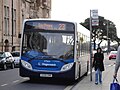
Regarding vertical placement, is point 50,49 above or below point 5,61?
above

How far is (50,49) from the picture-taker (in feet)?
58.9

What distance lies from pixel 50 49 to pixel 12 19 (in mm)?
41704

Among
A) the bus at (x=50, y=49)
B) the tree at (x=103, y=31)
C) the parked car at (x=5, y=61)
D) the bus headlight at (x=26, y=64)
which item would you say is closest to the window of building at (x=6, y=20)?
the parked car at (x=5, y=61)

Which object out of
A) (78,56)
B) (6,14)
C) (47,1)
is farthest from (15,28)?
(78,56)

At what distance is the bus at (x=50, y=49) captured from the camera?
1773cm

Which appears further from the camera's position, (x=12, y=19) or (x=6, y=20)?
(x=12, y=19)

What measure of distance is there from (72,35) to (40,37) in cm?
148

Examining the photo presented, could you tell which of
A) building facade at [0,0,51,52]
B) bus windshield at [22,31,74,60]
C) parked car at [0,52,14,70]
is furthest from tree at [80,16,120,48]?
bus windshield at [22,31,74,60]

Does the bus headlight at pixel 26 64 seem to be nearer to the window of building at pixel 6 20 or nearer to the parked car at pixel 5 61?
the parked car at pixel 5 61

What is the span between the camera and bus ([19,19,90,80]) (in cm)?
1773

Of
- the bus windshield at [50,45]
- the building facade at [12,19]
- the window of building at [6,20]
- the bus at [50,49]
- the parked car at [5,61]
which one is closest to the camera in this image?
the bus at [50,49]

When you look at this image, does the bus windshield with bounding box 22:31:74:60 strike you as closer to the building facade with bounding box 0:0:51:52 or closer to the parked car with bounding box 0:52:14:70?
the parked car with bounding box 0:52:14:70

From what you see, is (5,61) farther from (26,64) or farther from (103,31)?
(103,31)

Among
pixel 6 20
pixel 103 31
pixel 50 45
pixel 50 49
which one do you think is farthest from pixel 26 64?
pixel 103 31
